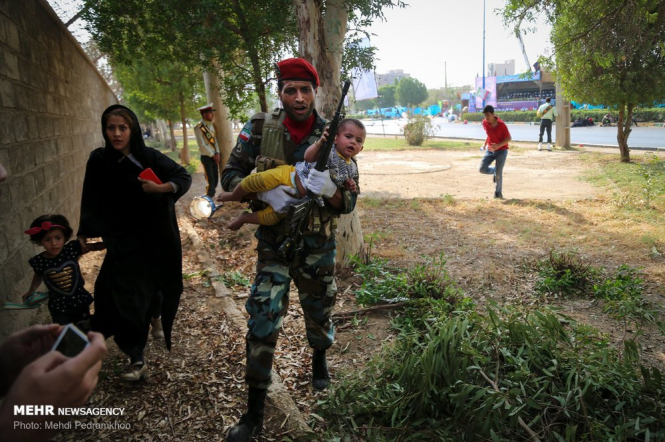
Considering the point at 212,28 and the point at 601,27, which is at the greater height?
the point at 212,28

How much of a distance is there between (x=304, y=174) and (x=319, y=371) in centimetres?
134

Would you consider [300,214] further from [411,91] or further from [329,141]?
[411,91]

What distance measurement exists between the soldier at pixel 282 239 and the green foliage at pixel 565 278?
97.7 inches

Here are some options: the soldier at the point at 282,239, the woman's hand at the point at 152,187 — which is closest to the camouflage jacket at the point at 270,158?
the soldier at the point at 282,239

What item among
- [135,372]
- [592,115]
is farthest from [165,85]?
[592,115]

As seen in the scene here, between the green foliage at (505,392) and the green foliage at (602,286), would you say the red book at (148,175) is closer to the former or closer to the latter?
the green foliage at (505,392)

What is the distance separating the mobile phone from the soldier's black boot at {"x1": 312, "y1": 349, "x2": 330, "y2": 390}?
80.6 inches

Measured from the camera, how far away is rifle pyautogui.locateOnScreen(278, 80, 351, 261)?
8.39 ft

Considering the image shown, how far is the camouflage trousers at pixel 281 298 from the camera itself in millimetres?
2604

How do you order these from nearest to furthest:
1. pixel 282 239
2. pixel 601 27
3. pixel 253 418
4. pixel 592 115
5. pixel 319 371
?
pixel 253 418
pixel 282 239
pixel 319 371
pixel 601 27
pixel 592 115

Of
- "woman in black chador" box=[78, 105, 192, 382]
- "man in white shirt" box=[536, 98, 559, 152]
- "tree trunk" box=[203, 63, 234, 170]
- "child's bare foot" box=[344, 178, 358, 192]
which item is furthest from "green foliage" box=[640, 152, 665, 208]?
"tree trunk" box=[203, 63, 234, 170]

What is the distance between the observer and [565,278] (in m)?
4.39

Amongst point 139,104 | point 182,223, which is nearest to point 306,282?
point 182,223

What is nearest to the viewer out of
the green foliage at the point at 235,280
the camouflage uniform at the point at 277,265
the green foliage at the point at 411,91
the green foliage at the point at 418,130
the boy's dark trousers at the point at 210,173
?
the camouflage uniform at the point at 277,265
